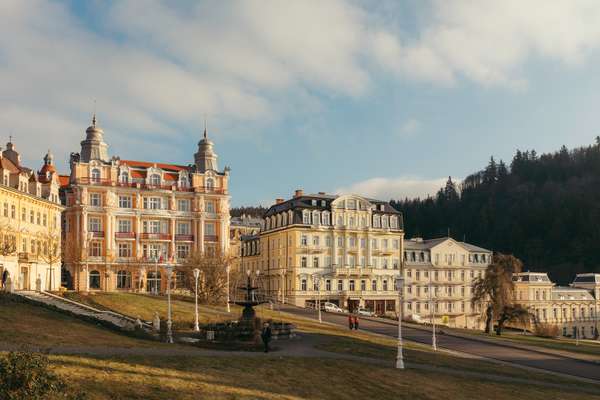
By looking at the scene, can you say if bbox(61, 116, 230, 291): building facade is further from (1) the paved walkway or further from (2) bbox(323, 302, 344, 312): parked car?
(1) the paved walkway

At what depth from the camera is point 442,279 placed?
104000 millimetres

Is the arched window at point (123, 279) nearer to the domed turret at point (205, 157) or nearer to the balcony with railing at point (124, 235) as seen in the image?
the balcony with railing at point (124, 235)

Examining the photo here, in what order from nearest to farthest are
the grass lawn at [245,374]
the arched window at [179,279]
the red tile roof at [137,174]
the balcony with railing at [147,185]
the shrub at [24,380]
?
the shrub at [24,380], the grass lawn at [245,374], the arched window at [179,279], the balcony with railing at [147,185], the red tile roof at [137,174]

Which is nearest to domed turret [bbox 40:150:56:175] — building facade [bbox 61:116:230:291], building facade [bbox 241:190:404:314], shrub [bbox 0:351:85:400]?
building facade [bbox 61:116:230:291]

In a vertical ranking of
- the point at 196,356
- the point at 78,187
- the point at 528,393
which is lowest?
the point at 528,393

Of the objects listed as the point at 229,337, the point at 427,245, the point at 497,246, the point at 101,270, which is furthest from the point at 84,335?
the point at 497,246

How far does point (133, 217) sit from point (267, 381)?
2357 inches

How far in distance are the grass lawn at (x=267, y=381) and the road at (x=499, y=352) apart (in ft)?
34.2

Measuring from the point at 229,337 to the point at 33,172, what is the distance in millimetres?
36766

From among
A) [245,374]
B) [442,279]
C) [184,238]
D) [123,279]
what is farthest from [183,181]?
[245,374]

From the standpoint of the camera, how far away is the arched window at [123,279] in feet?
265

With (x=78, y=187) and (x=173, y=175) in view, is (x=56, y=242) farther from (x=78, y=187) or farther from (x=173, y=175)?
(x=173, y=175)

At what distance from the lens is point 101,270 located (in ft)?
262

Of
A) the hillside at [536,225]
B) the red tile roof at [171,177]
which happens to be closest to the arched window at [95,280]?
the red tile roof at [171,177]
